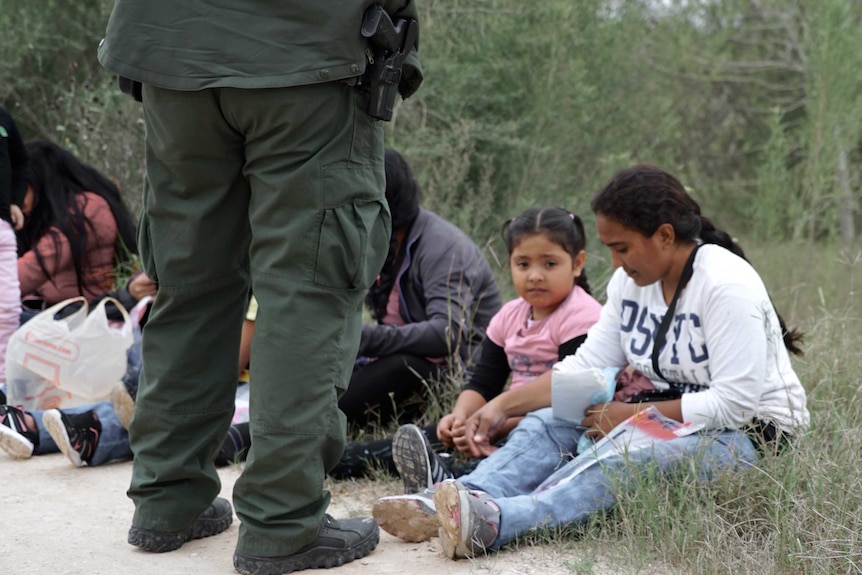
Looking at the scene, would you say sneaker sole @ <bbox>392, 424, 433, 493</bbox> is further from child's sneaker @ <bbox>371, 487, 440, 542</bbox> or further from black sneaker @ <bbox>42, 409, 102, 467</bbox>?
black sneaker @ <bbox>42, 409, 102, 467</bbox>

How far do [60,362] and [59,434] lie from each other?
0.61 metres

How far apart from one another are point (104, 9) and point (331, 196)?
18.0 ft

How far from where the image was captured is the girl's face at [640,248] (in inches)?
124

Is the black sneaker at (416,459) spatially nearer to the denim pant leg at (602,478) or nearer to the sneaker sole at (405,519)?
the sneaker sole at (405,519)

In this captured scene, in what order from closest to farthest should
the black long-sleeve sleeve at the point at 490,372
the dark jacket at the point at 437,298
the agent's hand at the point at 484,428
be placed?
the agent's hand at the point at 484,428 → the black long-sleeve sleeve at the point at 490,372 → the dark jacket at the point at 437,298

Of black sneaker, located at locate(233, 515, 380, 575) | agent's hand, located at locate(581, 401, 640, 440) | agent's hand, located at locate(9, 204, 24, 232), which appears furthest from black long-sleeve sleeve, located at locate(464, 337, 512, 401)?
agent's hand, located at locate(9, 204, 24, 232)

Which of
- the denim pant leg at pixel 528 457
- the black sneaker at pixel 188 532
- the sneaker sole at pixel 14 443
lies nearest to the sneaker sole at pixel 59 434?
the sneaker sole at pixel 14 443

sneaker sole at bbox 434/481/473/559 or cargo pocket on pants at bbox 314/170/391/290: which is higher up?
cargo pocket on pants at bbox 314/170/391/290

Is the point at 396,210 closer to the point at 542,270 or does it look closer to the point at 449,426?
the point at 542,270

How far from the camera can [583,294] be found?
3.80 metres

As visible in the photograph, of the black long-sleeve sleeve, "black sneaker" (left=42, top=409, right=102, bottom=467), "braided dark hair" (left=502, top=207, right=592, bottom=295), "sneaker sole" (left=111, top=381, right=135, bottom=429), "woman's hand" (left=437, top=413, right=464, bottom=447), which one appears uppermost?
"braided dark hair" (left=502, top=207, right=592, bottom=295)

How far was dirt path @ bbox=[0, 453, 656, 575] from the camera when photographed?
268cm

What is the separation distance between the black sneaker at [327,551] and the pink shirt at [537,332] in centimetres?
104

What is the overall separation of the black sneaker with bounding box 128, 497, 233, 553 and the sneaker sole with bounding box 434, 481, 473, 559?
0.69 meters
